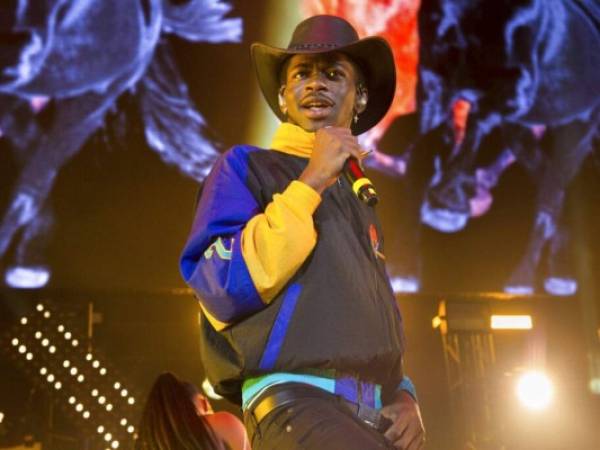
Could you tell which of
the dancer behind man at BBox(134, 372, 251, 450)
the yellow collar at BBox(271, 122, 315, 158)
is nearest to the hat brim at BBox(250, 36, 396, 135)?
the yellow collar at BBox(271, 122, 315, 158)

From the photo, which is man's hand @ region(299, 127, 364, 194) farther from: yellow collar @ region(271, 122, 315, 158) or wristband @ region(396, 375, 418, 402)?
wristband @ region(396, 375, 418, 402)

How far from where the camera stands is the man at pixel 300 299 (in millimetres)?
1310

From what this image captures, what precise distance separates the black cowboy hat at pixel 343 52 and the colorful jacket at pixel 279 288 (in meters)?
0.34

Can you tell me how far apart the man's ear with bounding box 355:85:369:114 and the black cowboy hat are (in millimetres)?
17

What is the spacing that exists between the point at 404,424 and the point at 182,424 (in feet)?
5.29

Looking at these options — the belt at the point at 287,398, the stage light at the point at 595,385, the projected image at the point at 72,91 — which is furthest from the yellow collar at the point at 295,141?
the stage light at the point at 595,385

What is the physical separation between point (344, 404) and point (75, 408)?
13.5 ft

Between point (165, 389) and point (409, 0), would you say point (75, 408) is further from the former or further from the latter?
point (409, 0)

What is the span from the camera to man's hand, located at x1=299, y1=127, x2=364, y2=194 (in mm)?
1397

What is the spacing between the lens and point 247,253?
1.32 m

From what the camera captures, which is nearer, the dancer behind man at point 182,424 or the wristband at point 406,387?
the wristband at point 406,387

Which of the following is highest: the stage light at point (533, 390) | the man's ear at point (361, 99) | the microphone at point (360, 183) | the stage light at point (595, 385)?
the man's ear at point (361, 99)

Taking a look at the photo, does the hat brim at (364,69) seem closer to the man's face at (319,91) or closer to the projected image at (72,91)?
the man's face at (319,91)

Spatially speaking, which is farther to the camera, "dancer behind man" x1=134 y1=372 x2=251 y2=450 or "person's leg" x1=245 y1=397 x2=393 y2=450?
"dancer behind man" x1=134 y1=372 x2=251 y2=450
